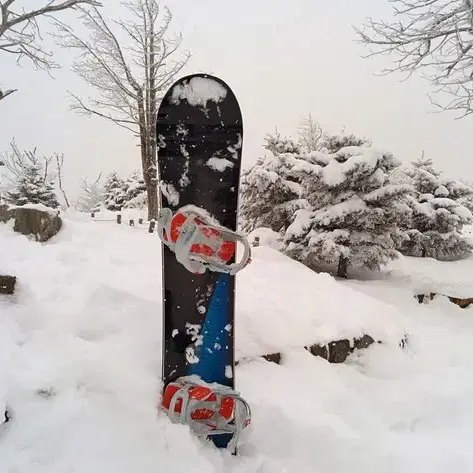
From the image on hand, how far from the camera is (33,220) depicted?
20.2 ft

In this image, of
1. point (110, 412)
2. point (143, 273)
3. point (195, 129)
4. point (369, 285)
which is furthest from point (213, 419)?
point (369, 285)

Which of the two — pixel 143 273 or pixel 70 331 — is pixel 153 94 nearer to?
pixel 143 273

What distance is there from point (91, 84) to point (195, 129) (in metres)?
14.0

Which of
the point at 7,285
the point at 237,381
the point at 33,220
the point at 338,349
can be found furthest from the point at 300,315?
the point at 33,220

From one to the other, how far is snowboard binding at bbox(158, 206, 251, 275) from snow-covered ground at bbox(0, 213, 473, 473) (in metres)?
0.63

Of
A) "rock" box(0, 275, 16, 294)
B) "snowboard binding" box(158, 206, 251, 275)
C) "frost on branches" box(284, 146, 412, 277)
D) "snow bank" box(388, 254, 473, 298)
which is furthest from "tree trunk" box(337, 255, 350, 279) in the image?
"snowboard binding" box(158, 206, 251, 275)

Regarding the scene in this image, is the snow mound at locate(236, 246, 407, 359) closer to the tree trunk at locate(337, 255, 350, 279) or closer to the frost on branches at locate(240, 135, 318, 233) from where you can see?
the tree trunk at locate(337, 255, 350, 279)

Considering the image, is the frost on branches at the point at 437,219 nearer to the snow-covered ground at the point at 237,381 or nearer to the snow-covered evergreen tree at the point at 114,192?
the snow-covered ground at the point at 237,381

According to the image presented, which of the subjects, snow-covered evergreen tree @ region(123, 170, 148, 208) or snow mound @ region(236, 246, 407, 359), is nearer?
snow mound @ region(236, 246, 407, 359)

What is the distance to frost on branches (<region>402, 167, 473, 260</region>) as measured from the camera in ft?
35.5

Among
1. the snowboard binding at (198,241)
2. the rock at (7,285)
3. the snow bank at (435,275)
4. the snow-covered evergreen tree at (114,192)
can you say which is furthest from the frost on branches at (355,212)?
the snow-covered evergreen tree at (114,192)

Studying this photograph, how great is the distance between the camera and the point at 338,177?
7.74 meters

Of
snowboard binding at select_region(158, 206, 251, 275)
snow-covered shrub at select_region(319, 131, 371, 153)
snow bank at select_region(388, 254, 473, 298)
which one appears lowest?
snow bank at select_region(388, 254, 473, 298)

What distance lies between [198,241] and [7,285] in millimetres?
1648
